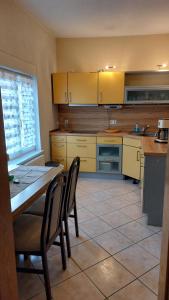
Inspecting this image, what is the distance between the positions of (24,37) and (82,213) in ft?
8.45

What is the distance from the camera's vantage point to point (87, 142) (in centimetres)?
408

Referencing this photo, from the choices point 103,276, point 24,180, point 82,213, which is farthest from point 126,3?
point 103,276

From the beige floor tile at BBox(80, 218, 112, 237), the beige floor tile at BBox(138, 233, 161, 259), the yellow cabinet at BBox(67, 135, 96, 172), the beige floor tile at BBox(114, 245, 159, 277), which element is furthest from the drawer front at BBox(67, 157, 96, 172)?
the beige floor tile at BBox(114, 245, 159, 277)

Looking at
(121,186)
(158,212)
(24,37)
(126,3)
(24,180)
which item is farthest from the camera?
(121,186)

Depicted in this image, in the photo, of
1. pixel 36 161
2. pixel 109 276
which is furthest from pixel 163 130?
pixel 109 276

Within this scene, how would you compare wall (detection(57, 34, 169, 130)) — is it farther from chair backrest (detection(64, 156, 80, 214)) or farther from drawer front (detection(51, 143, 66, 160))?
chair backrest (detection(64, 156, 80, 214))

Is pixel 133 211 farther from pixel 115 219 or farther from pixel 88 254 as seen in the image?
pixel 88 254

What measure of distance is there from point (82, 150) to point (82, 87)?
1213mm

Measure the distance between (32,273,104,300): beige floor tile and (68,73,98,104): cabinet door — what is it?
3.09 metres

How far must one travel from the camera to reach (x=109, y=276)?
178 centimetres

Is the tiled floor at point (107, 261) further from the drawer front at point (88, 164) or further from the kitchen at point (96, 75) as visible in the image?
the drawer front at point (88, 164)

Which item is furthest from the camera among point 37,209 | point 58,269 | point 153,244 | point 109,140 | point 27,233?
point 109,140

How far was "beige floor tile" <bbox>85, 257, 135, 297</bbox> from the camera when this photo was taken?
1.68 metres

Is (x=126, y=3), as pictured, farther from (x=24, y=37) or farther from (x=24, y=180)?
(x=24, y=180)
